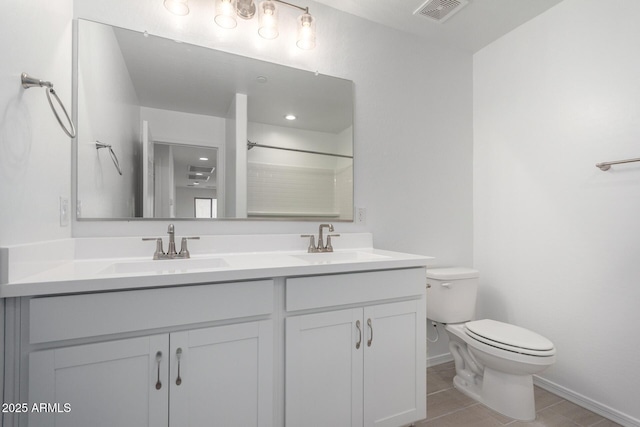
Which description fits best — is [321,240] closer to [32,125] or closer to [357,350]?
[357,350]

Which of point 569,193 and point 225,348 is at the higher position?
point 569,193

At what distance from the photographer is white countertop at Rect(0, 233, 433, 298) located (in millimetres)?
879

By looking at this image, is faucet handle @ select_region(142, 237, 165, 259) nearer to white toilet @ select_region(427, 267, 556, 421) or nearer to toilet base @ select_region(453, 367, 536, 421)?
white toilet @ select_region(427, 267, 556, 421)

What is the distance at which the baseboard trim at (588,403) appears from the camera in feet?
5.10

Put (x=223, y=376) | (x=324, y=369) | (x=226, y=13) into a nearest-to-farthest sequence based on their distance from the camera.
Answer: (x=223, y=376)
(x=324, y=369)
(x=226, y=13)

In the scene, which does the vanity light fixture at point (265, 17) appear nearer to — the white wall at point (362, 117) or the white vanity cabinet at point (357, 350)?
the white wall at point (362, 117)

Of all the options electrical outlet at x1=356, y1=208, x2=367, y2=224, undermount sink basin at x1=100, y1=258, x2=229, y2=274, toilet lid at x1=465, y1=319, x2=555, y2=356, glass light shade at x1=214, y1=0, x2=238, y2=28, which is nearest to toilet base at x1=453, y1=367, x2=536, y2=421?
toilet lid at x1=465, y1=319, x2=555, y2=356

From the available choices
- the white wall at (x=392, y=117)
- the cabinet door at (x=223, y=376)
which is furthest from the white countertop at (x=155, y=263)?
the cabinet door at (x=223, y=376)

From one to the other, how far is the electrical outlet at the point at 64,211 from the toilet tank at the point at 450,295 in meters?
1.93

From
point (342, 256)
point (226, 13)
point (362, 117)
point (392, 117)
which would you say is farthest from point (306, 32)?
point (342, 256)

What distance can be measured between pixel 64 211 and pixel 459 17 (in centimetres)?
246

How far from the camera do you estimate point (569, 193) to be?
72.8 inches

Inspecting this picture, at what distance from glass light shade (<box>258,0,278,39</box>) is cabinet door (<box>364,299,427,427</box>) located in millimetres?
1504

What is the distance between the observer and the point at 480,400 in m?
1.76
